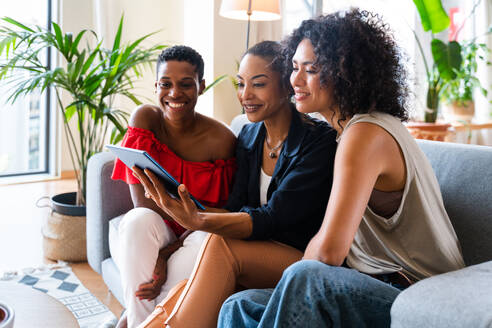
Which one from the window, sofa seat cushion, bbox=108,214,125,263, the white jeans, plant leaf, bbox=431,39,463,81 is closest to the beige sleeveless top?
the white jeans

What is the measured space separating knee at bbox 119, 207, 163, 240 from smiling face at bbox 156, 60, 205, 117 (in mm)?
412

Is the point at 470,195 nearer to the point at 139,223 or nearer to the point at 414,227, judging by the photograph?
the point at 414,227

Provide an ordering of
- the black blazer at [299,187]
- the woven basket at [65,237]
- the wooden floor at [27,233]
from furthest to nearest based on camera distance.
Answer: the woven basket at [65,237] → the wooden floor at [27,233] → the black blazer at [299,187]

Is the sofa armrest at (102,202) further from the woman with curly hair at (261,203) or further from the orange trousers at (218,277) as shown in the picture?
the orange trousers at (218,277)

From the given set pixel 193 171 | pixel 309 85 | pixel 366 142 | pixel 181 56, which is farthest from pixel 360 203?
pixel 181 56

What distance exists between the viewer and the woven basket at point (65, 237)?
2.51m

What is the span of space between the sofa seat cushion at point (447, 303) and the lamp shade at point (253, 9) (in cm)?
258

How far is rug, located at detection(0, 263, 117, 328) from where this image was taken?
76.9 inches

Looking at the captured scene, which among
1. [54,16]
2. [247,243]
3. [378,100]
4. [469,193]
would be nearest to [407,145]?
[378,100]

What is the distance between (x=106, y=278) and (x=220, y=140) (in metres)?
0.75

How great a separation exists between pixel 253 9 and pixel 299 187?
2.10m

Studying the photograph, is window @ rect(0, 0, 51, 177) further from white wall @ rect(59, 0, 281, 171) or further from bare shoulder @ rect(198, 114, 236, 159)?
bare shoulder @ rect(198, 114, 236, 159)

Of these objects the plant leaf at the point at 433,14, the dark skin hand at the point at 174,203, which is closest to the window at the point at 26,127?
the plant leaf at the point at 433,14

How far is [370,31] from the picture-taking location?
4.22 feet
